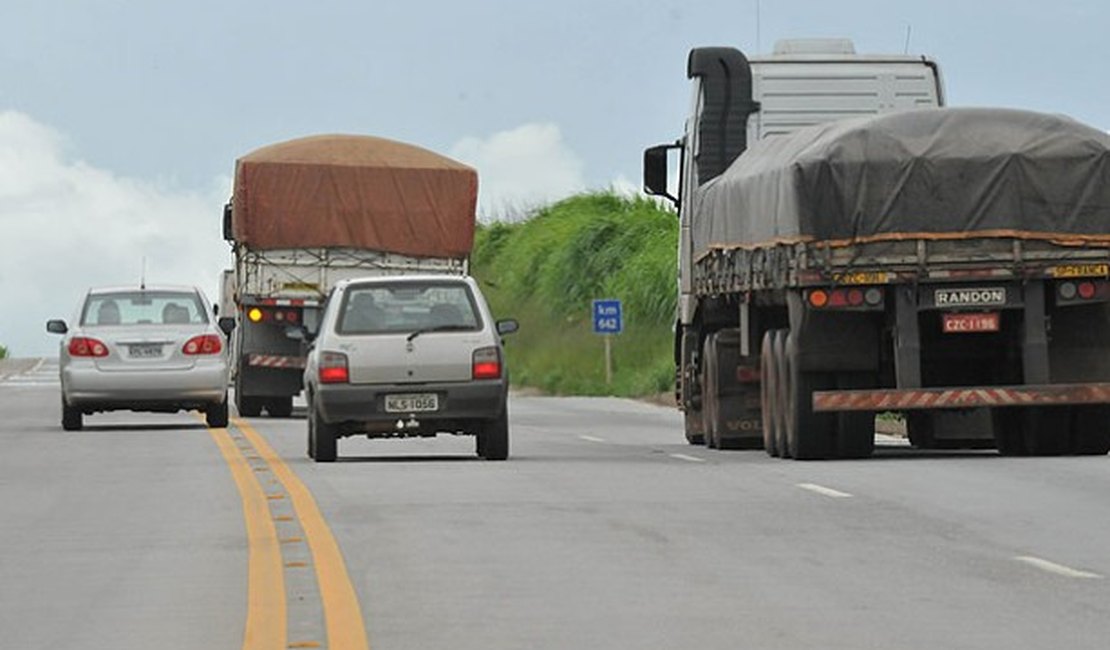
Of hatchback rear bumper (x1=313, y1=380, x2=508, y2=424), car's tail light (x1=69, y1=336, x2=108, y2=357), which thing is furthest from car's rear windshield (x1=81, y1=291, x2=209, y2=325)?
hatchback rear bumper (x1=313, y1=380, x2=508, y2=424)

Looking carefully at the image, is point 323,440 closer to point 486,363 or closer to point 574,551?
point 486,363

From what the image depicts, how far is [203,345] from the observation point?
34.1m

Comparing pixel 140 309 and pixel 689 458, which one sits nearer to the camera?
pixel 689 458

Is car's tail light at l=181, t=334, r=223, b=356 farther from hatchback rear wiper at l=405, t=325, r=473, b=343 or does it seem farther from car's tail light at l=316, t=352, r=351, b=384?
hatchback rear wiper at l=405, t=325, r=473, b=343

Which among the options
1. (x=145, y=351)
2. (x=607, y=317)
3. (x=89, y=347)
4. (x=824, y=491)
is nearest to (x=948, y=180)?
(x=824, y=491)

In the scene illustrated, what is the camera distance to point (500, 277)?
87500mm

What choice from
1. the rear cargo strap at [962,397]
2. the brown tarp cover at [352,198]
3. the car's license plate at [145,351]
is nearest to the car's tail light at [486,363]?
the rear cargo strap at [962,397]

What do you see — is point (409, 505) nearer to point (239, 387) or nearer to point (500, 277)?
point (239, 387)

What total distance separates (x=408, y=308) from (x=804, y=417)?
3501 mm

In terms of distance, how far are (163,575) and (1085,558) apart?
4.49 metres

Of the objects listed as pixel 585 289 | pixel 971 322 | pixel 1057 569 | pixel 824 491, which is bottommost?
pixel 1057 569

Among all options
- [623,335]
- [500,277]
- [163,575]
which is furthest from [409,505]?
[500,277]

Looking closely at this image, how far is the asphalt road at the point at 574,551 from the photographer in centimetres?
1169

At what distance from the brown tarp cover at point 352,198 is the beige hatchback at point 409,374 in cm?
1565
